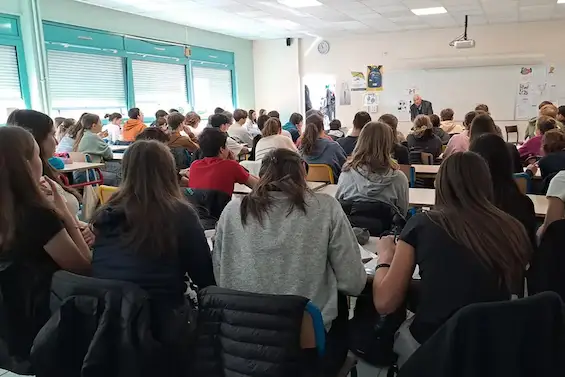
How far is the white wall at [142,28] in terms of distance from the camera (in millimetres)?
7219

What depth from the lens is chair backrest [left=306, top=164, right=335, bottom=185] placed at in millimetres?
4523

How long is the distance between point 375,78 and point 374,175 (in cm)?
927

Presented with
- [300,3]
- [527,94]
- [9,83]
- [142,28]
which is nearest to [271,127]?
[300,3]

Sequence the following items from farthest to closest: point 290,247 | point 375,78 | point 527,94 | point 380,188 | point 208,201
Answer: point 375,78
point 527,94
point 208,201
point 380,188
point 290,247

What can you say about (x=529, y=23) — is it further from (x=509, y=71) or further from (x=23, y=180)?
(x=23, y=180)

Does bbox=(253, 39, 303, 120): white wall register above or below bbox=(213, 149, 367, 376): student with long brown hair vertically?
above

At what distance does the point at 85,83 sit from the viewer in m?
8.02

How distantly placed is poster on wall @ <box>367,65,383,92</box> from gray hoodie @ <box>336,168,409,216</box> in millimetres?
9181

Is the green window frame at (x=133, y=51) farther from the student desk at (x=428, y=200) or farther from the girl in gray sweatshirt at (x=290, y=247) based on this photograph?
the girl in gray sweatshirt at (x=290, y=247)

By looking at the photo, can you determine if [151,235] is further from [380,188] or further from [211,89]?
[211,89]

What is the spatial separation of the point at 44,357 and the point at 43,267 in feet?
1.26

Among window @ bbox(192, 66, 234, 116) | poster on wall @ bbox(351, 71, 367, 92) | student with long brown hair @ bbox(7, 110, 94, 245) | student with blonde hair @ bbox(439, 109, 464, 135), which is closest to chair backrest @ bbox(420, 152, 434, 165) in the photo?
student with blonde hair @ bbox(439, 109, 464, 135)

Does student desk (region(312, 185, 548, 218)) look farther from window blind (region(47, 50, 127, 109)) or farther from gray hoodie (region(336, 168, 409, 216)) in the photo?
window blind (region(47, 50, 127, 109))

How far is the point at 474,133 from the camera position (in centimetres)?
373
